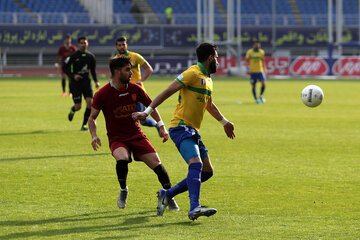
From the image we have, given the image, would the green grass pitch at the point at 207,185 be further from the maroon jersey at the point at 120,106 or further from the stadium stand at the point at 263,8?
the stadium stand at the point at 263,8

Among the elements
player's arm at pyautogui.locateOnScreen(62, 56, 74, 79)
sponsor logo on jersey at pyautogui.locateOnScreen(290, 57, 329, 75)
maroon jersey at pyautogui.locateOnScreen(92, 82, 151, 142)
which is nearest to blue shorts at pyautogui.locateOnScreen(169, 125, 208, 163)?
maroon jersey at pyautogui.locateOnScreen(92, 82, 151, 142)

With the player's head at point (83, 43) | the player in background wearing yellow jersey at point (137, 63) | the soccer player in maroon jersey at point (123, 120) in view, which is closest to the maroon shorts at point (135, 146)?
the soccer player in maroon jersey at point (123, 120)

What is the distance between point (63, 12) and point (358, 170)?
46.9 meters

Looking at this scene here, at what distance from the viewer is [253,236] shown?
6.35 metres

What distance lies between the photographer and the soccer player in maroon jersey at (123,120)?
24.2 feet

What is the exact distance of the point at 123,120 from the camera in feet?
24.6

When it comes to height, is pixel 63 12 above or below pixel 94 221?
above

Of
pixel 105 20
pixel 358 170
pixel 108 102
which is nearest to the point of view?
pixel 108 102

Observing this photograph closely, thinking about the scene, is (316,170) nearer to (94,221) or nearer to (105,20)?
(94,221)

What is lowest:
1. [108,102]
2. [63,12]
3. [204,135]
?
[204,135]

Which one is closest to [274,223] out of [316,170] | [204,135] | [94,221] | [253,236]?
[253,236]

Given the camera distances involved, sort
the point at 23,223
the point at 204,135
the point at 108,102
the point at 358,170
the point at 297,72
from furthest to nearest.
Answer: the point at 297,72 < the point at 204,135 < the point at 358,170 < the point at 108,102 < the point at 23,223

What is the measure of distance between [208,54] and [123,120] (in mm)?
1194

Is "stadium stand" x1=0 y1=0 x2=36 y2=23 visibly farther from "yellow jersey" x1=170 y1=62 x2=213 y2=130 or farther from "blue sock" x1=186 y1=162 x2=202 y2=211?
"blue sock" x1=186 y1=162 x2=202 y2=211
